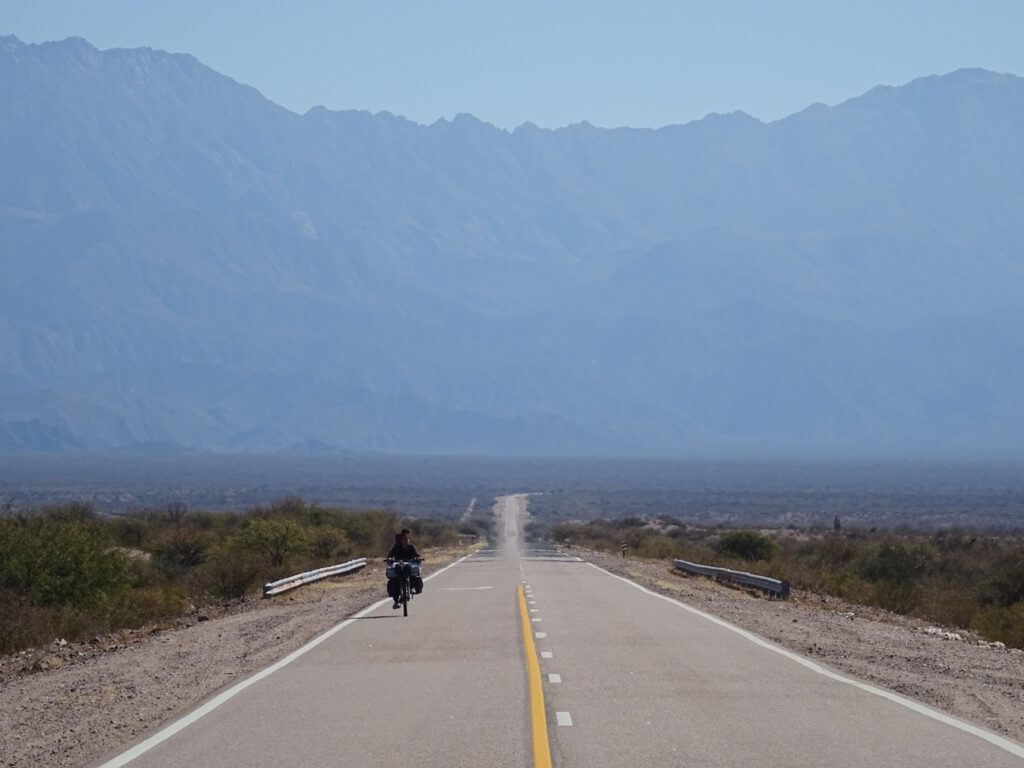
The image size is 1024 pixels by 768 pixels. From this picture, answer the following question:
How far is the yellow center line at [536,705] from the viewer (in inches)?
416

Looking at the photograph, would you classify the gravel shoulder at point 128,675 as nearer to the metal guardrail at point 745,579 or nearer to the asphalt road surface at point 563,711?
the asphalt road surface at point 563,711

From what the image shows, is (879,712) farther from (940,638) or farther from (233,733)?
(940,638)

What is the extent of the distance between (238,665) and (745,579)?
18236 mm

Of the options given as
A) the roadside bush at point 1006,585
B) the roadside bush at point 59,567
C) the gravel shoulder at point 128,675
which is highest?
the roadside bush at point 59,567

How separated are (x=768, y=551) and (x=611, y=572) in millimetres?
16154

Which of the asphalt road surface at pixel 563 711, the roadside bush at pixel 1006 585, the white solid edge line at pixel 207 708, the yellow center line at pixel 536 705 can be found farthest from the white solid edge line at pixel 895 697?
the roadside bush at pixel 1006 585

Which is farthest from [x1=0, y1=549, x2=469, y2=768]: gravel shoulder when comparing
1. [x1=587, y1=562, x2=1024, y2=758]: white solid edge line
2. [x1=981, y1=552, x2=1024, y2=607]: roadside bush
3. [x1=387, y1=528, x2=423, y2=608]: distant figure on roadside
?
[x1=981, y1=552, x2=1024, y2=607]: roadside bush

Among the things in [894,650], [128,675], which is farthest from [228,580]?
[894,650]

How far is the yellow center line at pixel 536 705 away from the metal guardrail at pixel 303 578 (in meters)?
10.3

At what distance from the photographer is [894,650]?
61.7 feet

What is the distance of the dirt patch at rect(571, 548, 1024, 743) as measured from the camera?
1362 cm

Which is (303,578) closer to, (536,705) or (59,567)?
(59,567)

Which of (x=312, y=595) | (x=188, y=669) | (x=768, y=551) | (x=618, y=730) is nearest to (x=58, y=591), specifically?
(x=312, y=595)

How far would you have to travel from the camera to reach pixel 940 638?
22.0 m
